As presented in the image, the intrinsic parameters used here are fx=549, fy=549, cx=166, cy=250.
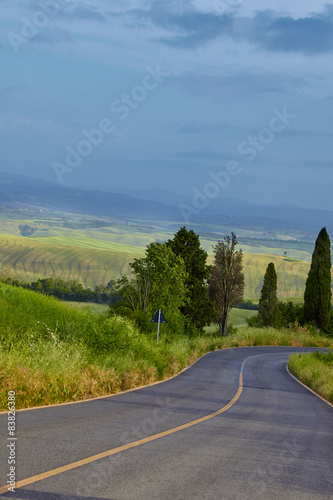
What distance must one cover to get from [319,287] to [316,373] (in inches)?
1462

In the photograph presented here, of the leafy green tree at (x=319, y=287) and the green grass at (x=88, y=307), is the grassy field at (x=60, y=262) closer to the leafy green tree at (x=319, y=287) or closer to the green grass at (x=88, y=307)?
the green grass at (x=88, y=307)

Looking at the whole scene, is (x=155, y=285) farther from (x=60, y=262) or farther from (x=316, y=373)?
(x=60, y=262)

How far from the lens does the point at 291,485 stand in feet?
22.6

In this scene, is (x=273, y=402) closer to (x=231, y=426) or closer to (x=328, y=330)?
(x=231, y=426)

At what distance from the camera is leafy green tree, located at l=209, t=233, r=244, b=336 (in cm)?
6081

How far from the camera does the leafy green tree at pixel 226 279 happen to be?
200ft

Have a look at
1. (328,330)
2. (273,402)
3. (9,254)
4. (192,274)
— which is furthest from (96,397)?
(9,254)

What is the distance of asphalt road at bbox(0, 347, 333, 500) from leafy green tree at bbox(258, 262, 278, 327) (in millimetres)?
47928

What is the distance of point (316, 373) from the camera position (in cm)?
2534

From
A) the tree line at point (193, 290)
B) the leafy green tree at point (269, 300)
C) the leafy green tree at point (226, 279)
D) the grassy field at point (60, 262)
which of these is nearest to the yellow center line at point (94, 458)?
the tree line at point (193, 290)

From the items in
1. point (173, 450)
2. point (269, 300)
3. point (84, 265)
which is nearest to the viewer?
point (173, 450)

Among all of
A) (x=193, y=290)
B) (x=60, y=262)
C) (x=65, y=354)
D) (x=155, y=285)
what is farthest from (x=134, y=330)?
(x=60, y=262)

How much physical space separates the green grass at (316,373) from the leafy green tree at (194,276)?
58.5 ft

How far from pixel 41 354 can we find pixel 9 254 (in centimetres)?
11509
